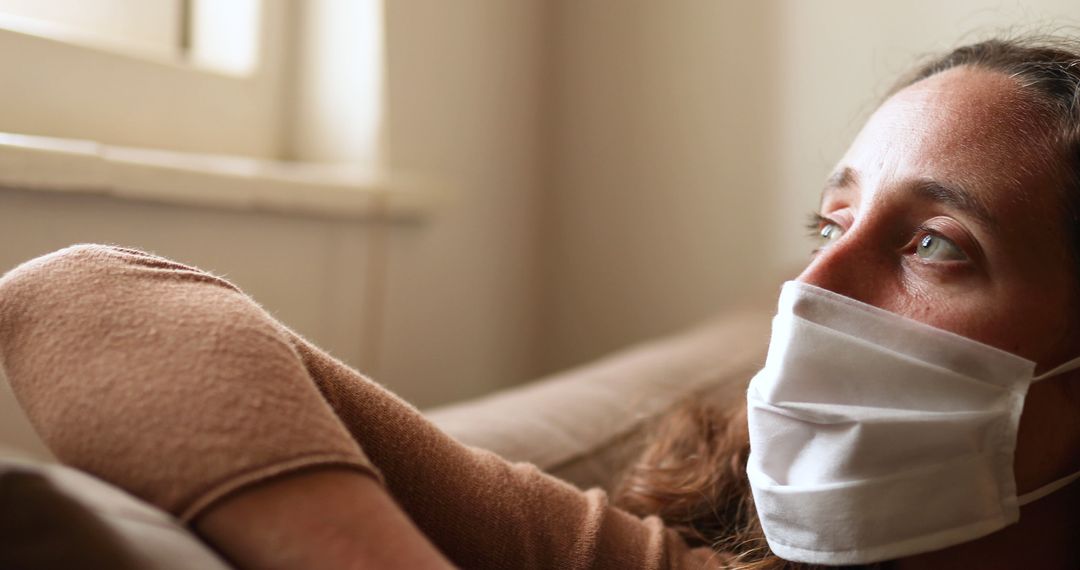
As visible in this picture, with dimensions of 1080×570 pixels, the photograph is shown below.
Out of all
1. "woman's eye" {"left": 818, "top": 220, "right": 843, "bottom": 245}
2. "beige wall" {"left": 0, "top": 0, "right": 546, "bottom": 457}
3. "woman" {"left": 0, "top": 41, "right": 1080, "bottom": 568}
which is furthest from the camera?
"beige wall" {"left": 0, "top": 0, "right": 546, "bottom": 457}

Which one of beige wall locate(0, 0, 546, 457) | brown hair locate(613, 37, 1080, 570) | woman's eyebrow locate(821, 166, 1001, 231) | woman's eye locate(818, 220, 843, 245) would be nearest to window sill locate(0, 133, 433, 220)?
beige wall locate(0, 0, 546, 457)

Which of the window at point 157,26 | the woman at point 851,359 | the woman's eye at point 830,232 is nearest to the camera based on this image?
the woman at point 851,359

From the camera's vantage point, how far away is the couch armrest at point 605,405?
3.32 feet

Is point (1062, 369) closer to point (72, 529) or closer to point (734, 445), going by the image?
point (734, 445)

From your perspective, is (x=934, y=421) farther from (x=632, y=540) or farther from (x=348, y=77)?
(x=348, y=77)

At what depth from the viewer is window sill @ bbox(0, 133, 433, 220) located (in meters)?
1.01

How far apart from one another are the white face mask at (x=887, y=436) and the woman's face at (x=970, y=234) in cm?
3

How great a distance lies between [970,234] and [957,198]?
3 cm

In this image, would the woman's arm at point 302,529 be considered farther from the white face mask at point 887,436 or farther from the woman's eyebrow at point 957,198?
the woman's eyebrow at point 957,198

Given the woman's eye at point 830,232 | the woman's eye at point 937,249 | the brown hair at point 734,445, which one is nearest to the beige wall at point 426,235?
the brown hair at point 734,445

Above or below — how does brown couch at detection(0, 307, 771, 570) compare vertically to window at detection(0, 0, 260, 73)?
below

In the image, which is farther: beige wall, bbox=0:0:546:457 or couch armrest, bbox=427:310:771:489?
beige wall, bbox=0:0:546:457

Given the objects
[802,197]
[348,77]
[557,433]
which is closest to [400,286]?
[348,77]

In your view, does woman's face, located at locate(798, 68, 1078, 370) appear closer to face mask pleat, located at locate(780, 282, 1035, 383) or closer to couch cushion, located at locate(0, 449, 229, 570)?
face mask pleat, located at locate(780, 282, 1035, 383)
